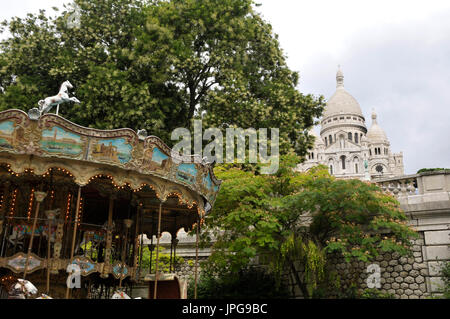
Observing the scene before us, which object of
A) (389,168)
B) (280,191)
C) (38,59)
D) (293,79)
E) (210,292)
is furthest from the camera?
(389,168)

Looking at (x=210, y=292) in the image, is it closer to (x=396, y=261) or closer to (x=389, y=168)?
(x=396, y=261)

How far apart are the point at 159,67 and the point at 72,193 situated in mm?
11302

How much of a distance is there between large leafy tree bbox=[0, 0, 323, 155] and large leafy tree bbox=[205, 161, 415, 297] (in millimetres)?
3780

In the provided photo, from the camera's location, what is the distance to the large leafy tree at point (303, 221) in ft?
60.7

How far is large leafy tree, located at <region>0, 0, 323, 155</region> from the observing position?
2367 cm

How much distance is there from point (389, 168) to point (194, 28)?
347 feet

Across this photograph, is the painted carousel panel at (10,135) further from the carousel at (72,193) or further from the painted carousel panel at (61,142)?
the painted carousel panel at (61,142)

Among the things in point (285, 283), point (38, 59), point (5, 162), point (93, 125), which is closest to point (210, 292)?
point (285, 283)

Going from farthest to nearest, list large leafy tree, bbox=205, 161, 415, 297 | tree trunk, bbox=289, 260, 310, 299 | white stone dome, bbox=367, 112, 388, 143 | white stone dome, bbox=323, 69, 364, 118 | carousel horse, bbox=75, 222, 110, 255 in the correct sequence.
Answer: white stone dome, bbox=367, 112, 388, 143 < white stone dome, bbox=323, 69, 364, 118 < tree trunk, bbox=289, 260, 310, 299 < large leafy tree, bbox=205, 161, 415, 297 < carousel horse, bbox=75, 222, 110, 255

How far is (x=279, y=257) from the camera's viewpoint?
1975cm

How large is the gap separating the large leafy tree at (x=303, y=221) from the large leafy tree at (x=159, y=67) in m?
3.78

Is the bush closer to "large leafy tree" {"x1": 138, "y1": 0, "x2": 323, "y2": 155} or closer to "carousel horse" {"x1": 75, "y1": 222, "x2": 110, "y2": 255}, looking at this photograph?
"large leafy tree" {"x1": 138, "y1": 0, "x2": 323, "y2": 155}

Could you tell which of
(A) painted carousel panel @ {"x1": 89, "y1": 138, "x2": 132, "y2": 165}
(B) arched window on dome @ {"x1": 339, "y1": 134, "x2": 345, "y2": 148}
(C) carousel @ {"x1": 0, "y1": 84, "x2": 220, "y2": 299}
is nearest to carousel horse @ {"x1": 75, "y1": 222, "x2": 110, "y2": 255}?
(C) carousel @ {"x1": 0, "y1": 84, "x2": 220, "y2": 299}

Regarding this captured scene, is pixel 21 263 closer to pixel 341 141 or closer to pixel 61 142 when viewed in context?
pixel 61 142
